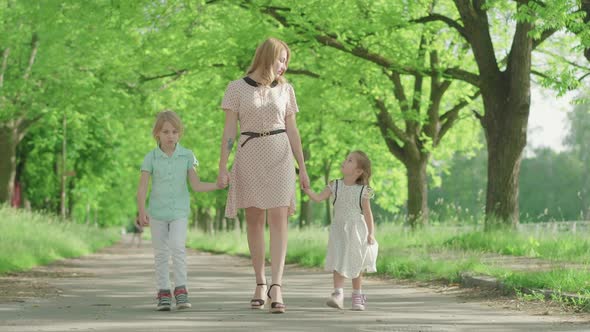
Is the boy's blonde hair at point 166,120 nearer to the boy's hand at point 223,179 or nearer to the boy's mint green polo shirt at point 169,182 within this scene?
the boy's mint green polo shirt at point 169,182

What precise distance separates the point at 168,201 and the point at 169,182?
18cm

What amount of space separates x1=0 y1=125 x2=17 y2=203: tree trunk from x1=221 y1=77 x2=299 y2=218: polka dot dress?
88.6ft

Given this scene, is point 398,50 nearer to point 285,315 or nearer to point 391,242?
point 391,242

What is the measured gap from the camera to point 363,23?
66.1 ft

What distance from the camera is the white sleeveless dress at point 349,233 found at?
31.4 ft

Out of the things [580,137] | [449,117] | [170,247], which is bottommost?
[170,247]

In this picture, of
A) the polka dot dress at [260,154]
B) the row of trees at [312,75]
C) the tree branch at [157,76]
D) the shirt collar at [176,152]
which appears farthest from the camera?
the tree branch at [157,76]

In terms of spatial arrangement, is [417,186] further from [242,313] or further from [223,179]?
[223,179]

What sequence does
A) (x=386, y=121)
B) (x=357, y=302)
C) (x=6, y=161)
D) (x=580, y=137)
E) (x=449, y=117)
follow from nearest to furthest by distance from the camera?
(x=357, y=302) < (x=386, y=121) < (x=449, y=117) < (x=6, y=161) < (x=580, y=137)

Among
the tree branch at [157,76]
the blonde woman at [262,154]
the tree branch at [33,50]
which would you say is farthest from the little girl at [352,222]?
the tree branch at [33,50]

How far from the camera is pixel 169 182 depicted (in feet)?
29.7

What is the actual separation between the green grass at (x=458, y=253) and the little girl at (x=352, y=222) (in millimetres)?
2092

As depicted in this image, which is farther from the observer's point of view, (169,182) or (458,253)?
(458,253)

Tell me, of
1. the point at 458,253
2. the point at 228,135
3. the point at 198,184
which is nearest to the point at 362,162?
the point at 228,135
